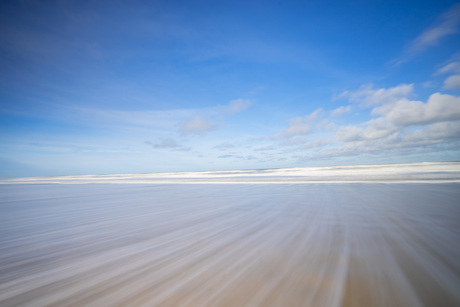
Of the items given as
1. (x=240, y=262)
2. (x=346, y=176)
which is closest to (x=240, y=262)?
(x=240, y=262)

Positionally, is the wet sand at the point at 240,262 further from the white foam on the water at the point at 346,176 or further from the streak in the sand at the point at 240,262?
the white foam on the water at the point at 346,176

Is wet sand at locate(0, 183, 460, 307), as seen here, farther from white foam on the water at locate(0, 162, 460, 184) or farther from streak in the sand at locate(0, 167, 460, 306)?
white foam on the water at locate(0, 162, 460, 184)

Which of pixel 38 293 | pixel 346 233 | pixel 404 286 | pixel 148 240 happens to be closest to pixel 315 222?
pixel 346 233

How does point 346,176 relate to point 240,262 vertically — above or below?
above

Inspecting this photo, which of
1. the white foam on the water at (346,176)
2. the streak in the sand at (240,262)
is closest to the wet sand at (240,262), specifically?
the streak in the sand at (240,262)

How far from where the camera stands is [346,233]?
107 inches

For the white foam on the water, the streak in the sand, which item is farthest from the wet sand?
the white foam on the water

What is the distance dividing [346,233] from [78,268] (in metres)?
3.15

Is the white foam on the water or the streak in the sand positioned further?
the white foam on the water

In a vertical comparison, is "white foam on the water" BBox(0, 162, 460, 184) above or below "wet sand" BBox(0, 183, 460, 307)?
above

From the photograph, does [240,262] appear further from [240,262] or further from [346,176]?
[346,176]

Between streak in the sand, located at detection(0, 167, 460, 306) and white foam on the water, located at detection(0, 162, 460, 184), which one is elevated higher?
white foam on the water, located at detection(0, 162, 460, 184)

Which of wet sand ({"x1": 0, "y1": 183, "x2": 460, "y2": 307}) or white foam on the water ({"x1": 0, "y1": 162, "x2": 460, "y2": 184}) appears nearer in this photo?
wet sand ({"x1": 0, "y1": 183, "x2": 460, "y2": 307})

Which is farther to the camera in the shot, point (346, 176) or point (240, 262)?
point (346, 176)
